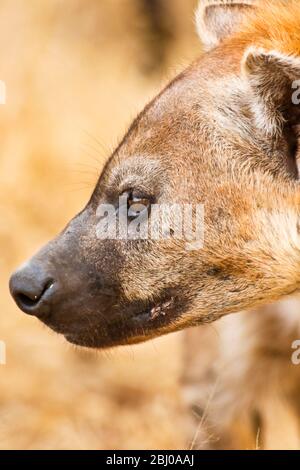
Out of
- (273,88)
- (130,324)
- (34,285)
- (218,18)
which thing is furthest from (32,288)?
(218,18)

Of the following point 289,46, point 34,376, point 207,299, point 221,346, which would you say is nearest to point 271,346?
point 221,346

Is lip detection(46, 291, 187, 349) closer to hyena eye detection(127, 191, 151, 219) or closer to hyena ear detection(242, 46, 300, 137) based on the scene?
hyena eye detection(127, 191, 151, 219)

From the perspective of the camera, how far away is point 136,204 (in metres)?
2.90

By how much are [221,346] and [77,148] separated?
8.98 feet

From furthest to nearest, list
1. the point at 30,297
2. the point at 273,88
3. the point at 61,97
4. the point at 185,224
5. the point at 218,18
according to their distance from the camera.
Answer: the point at 61,97 → the point at 218,18 → the point at 30,297 → the point at 185,224 → the point at 273,88

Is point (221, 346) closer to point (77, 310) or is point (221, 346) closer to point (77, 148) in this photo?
point (77, 310)

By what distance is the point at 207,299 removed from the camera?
290 centimetres

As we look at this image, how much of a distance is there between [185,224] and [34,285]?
47cm

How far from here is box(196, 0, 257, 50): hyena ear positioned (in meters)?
3.35

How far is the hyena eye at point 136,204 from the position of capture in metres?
2.89

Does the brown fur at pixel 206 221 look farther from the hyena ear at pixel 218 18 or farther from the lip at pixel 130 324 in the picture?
the hyena ear at pixel 218 18

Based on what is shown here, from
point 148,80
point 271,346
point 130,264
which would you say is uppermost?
point 148,80

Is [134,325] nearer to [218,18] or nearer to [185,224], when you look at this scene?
[185,224]
